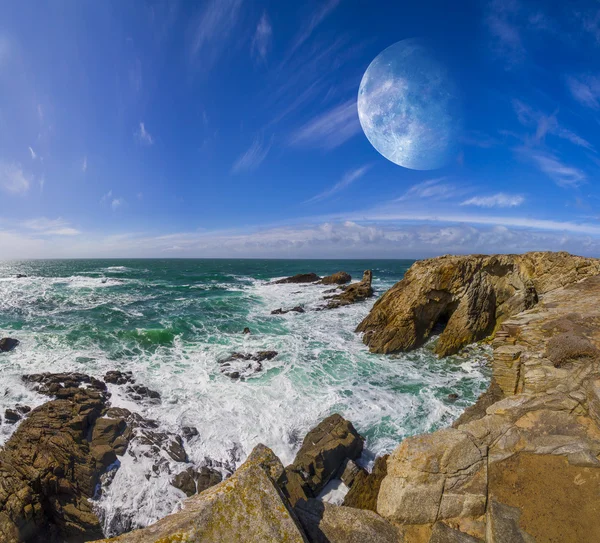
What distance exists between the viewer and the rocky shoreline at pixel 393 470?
3783 mm

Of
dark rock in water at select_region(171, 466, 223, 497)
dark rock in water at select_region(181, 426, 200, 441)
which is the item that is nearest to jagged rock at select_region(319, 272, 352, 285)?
dark rock in water at select_region(181, 426, 200, 441)

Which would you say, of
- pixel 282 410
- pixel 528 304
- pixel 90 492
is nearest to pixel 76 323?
pixel 90 492

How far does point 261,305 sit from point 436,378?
22.9m

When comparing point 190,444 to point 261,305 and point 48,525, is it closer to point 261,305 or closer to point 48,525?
point 48,525

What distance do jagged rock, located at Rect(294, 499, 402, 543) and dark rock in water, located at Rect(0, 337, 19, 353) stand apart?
2372 centimetres

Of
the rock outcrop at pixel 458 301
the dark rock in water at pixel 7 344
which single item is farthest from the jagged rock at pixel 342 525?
the dark rock in water at pixel 7 344

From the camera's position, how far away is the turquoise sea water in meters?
10.8

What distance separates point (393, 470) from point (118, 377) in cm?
1550

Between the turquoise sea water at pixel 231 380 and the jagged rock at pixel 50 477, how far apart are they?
765mm

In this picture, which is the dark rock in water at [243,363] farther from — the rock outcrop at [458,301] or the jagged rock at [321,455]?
the rock outcrop at [458,301]

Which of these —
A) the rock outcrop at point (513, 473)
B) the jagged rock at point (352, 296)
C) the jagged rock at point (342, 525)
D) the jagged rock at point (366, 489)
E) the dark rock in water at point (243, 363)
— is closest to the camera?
the jagged rock at point (342, 525)

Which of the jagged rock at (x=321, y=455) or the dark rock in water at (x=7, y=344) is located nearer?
the jagged rock at (x=321, y=455)

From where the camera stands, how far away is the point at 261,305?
3488cm

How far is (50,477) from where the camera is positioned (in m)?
8.48
